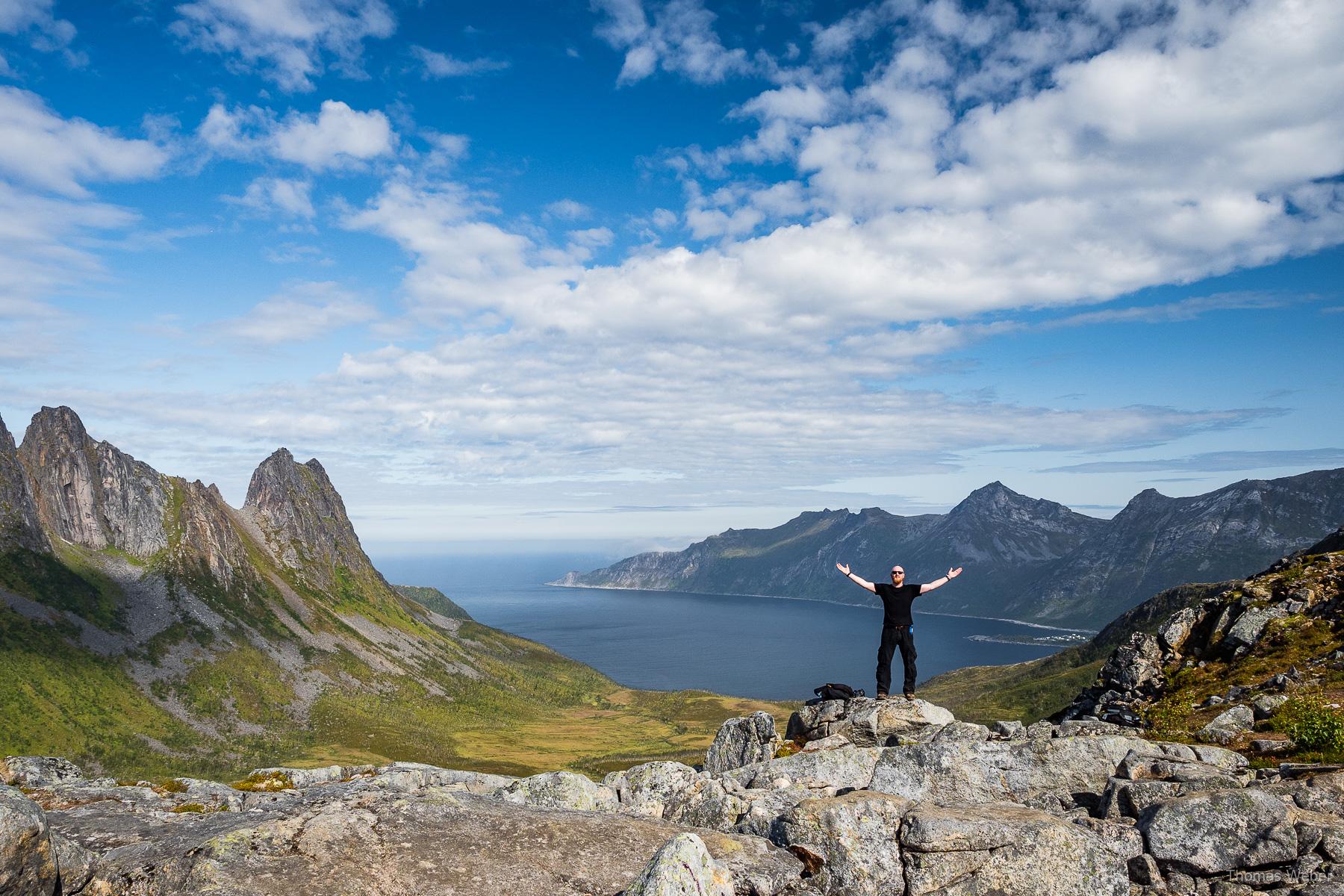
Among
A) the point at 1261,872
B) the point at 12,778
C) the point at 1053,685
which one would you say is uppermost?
the point at 1261,872

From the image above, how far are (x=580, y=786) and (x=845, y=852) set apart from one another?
9.21 m

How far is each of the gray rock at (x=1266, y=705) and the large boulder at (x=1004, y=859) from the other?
15.4 m

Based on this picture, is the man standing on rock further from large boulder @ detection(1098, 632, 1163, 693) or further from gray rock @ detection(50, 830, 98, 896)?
gray rock @ detection(50, 830, 98, 896)

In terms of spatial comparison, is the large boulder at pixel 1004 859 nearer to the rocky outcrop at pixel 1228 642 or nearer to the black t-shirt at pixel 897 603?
the black t-shirt at pixel 897 603

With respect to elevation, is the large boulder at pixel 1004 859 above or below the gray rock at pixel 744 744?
above

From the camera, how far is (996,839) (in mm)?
13641

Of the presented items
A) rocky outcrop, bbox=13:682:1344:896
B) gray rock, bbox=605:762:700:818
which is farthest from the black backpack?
rocky outcrop, bbox=13:682:1344:896

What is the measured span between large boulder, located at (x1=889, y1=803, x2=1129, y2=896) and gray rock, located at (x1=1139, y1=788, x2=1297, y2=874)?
1271 millimetres

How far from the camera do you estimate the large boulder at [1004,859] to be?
13.3 m

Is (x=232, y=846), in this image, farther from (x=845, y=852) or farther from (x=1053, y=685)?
(x=1053, y=685)

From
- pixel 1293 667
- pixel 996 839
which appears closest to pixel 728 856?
pixel 996 839

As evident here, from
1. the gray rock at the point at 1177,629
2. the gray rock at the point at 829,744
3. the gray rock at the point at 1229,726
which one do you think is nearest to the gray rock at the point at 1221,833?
the gray rock at the point at 1229,726

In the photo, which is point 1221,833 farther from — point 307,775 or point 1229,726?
point 307,775

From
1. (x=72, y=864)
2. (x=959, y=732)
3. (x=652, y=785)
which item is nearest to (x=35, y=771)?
(x=72, y=864)
